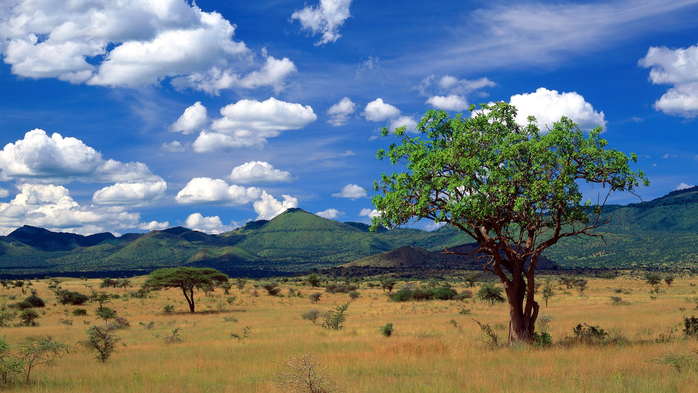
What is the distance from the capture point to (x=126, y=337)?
3247cm

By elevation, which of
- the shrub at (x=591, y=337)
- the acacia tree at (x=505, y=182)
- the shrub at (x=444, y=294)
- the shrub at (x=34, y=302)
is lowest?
the shrub at (x=444, y=294)

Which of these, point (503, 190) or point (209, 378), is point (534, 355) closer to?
point (503, 190)

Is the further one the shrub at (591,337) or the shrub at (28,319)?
the shrub at (28,319)

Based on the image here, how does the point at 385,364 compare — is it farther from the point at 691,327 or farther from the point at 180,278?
the point at 180,278

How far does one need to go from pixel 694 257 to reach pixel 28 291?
17725 cm

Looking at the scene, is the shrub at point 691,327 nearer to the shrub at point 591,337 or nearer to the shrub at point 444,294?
the shrub at point 591,337

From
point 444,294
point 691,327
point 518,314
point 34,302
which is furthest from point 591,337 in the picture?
point 34,302

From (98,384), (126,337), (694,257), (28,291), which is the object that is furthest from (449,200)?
(694,257)

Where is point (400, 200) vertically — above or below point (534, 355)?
above

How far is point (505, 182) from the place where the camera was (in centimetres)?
1812

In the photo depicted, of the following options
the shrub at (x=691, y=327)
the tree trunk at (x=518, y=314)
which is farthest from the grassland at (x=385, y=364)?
the shrub at (x=691, y=327)

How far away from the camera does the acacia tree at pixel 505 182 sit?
1792 centimetres

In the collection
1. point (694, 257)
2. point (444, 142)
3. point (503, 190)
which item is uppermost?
point (444, 142)

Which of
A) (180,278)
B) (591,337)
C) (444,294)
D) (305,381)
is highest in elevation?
(305,381)
